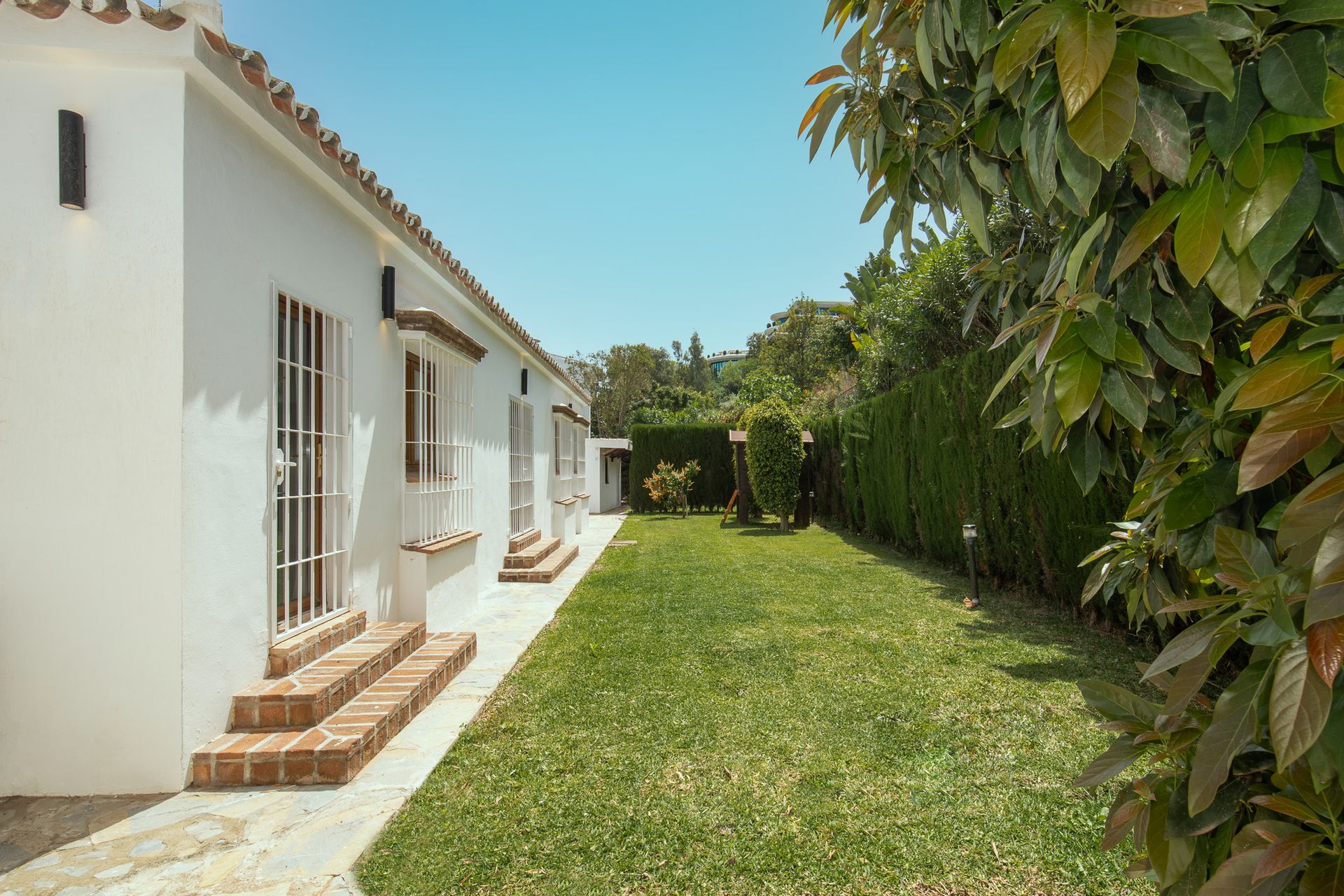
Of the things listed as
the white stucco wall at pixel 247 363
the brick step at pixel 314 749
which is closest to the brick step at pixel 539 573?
the white stucco wall at pixel 247 363

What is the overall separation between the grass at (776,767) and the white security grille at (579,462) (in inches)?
415

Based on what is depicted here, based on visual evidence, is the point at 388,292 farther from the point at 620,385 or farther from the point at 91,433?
the point at 620,385

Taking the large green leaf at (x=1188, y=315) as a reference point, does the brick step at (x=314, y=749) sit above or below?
below

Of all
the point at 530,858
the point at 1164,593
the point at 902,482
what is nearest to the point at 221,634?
the point at 530,858

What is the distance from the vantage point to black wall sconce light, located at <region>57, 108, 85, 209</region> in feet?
10.5

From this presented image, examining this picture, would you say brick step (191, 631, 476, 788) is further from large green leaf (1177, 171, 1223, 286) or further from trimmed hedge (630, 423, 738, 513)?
trimmed hedge (630, 423, 738, 513)

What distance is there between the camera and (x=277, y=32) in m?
6.16

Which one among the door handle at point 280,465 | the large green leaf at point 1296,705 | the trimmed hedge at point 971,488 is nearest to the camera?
the large green leaf at point 1296,705

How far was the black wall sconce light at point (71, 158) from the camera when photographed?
10.5ft

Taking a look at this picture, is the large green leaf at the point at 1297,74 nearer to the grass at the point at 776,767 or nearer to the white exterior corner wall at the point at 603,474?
the grass at the point at 776,767

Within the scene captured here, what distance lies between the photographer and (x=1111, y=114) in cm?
95

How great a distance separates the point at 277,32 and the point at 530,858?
7.17m

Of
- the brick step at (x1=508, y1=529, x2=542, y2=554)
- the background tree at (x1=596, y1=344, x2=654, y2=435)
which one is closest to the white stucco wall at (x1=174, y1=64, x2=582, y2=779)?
the brick step at (x1=508, y1=529, x2=542, y2=554)

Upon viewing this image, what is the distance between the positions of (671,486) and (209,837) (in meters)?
18.5
